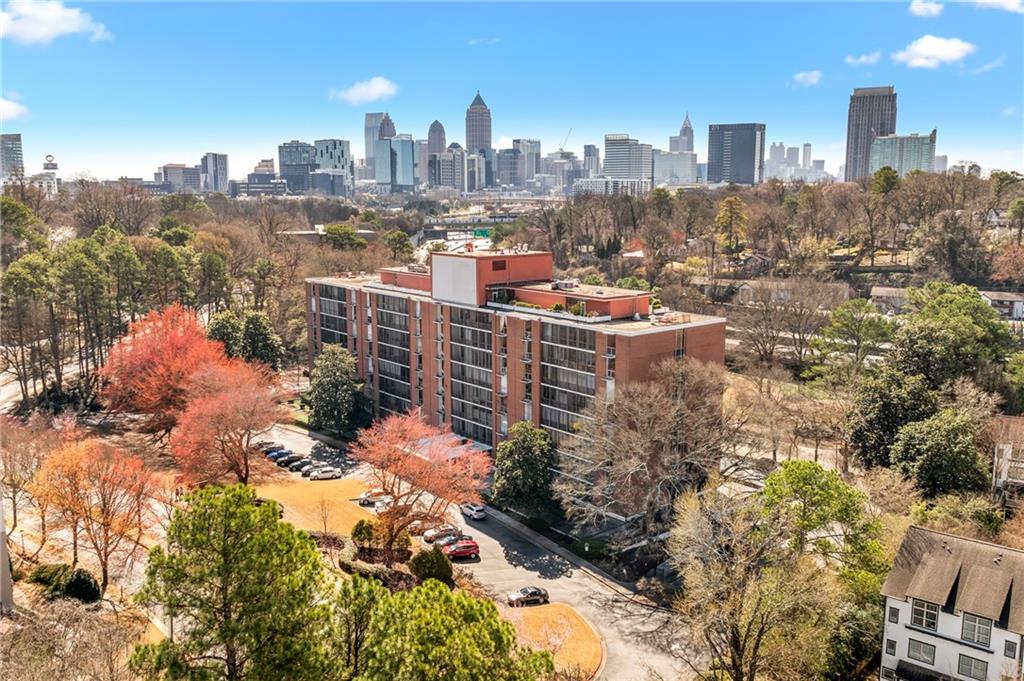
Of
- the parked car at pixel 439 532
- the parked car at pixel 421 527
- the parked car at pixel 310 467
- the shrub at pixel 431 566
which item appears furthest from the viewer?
the parked car at pixel 310 467

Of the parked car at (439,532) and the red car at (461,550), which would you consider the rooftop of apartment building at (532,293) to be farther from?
the red car at (461,550)

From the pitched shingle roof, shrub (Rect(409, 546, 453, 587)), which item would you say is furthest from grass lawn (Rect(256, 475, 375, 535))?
the pitched shingle roof

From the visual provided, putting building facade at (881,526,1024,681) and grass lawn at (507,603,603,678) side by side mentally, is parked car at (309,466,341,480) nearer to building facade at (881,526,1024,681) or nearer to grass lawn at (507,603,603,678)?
grass lawn at (507,603,603,678)

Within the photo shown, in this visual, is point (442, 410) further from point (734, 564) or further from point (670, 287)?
point (670, 287)

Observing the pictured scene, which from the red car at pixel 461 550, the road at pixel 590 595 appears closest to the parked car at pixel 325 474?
the road at pixel 590 595

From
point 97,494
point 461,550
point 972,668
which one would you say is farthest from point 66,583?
point 972,668

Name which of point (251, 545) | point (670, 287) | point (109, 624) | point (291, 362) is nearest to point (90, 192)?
point (291, 362)
